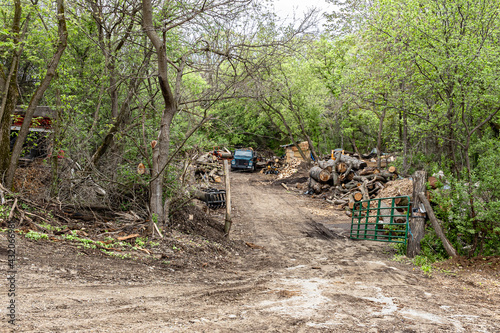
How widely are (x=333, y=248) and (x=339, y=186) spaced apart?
11332mm

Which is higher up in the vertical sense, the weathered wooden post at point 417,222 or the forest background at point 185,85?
the forest background at point 185,85

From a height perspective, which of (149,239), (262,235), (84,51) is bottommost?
(262,235)

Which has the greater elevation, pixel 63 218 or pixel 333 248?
pixel 63 218

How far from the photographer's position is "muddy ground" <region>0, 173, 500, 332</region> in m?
4.11

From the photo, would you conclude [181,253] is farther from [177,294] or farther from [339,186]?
[339,186]

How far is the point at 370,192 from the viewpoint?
64.2 ft

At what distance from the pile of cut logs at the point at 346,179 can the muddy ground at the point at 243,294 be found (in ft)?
32.3

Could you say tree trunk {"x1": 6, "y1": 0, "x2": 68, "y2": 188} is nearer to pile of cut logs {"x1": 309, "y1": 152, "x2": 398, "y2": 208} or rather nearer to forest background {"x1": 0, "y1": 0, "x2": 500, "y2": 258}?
forest background {"x1": 0, "y1": 0, "x2": 500, "y2": 258}

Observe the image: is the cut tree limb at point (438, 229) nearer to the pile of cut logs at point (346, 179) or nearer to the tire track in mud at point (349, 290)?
the tire track in mud at point (349, 290)

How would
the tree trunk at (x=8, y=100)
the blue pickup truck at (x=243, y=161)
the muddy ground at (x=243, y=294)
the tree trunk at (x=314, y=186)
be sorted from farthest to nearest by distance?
the blue pickup truck at (x=243, y=161), the tree trunk at (x=314, y=186), the tree trunk at (x=8, y=100), the muddy ground at (x=243, y=294)

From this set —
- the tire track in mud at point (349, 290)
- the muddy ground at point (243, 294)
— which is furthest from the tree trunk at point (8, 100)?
the tire track in mud at point (349, 290)

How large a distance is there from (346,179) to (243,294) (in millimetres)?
17629

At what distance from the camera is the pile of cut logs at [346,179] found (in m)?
19.8

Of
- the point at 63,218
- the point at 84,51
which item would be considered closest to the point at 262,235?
the point at 63,218
